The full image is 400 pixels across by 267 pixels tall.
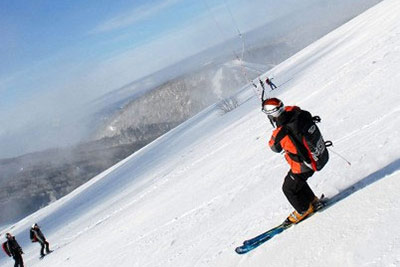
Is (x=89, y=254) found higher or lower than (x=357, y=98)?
lower

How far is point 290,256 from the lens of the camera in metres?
4.70

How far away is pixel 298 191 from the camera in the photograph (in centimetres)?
540

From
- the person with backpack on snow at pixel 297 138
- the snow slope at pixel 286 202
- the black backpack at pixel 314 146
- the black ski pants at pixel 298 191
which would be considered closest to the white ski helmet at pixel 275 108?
the person with backpack on snow at pixel 297 138

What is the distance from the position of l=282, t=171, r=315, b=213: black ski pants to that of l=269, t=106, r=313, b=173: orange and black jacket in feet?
0.99

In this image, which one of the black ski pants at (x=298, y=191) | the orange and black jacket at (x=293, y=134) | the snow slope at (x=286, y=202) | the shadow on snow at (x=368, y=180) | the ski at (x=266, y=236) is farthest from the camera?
the ski at (x=266, y=236)

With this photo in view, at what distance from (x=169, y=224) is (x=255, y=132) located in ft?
20.4

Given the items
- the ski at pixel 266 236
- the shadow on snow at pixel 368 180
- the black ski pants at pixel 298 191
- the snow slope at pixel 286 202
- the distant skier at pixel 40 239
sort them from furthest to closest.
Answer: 1. the distant skier at pixel 40 239
2. the ski at pixel 266 236
3. the black ski pants at pixel 298 191
4. the shadow on snow at pixel 368 180
5. the snow slope at pixel 286 202

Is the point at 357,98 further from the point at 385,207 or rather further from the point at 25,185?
the point at 25,185

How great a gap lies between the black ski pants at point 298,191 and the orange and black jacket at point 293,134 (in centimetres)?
30

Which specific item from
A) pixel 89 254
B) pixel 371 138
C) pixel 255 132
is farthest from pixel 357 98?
pixel 89 254

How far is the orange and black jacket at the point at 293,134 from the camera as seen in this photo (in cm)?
498

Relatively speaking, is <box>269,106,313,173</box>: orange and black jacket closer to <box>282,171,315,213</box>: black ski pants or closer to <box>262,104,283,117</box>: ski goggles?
<box>262,104,283,117</box>: ski goggles

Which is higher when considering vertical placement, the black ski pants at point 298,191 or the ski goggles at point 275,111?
the ski goggles at point 275,111

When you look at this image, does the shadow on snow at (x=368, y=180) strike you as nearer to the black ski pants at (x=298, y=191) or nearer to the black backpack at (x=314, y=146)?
the black ski pants at (x=298, y=191)
